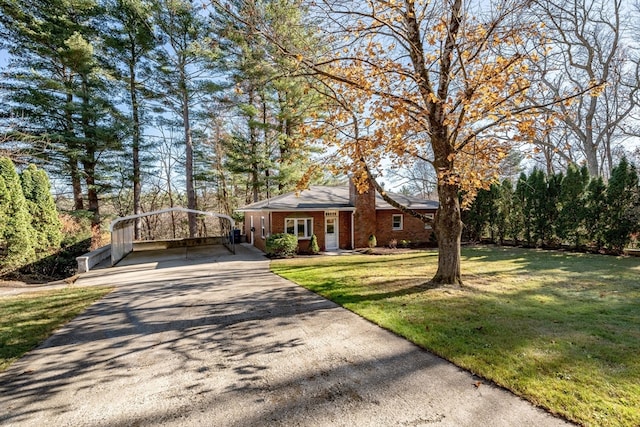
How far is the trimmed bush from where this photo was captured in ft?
43.9

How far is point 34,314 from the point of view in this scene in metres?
6.05

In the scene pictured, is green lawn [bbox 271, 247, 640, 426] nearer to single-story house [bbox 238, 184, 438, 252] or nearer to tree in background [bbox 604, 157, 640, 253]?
tree in background [bbox 604, 157, 640, 253]

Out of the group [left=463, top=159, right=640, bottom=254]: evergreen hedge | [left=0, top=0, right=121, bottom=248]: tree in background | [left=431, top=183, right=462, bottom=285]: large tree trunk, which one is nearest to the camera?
[left=431, top=183, right=462, bottom=285]: large tree trunk

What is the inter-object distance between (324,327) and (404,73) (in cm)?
524

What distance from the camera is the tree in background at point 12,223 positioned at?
365 inches

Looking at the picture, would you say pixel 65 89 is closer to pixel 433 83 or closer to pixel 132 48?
pixel 132 48

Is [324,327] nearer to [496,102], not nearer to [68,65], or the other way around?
[496,102]

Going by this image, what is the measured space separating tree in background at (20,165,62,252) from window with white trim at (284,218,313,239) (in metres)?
9.31

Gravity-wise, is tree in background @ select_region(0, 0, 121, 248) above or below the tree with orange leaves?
above

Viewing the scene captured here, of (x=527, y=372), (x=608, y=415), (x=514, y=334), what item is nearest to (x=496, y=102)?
(x=514, y=334)

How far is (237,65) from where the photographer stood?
1847 centimetres

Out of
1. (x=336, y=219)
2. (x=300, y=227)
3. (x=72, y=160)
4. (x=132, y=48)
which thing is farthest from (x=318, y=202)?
(x=132, y=48)

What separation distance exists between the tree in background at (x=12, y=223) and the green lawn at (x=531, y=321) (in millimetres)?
8604

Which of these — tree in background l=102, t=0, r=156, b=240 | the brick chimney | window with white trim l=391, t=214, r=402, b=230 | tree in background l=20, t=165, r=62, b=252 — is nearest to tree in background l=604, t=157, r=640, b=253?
window with white trim l=391, t=214, r=402, b=230
